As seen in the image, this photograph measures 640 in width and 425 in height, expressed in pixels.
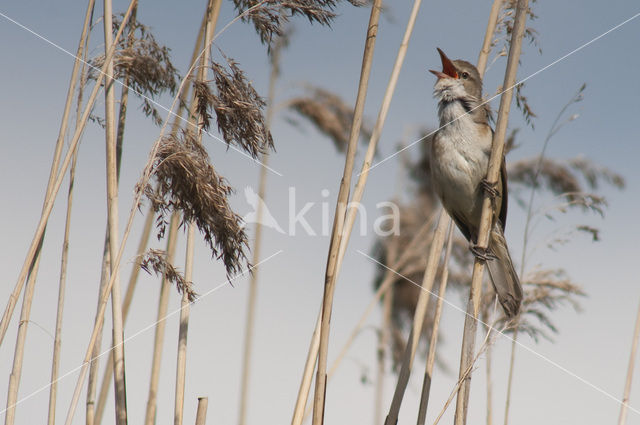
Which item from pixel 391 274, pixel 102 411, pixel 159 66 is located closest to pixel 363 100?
pixel 159 66

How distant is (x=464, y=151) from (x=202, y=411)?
6.05 feet

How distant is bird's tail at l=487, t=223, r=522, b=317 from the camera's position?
280cm

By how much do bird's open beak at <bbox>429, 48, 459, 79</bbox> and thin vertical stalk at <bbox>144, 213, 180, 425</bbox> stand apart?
1661 mm

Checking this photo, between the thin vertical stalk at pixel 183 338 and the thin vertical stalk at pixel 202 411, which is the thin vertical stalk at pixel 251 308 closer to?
the thin vertical stalk at pixel 183 338

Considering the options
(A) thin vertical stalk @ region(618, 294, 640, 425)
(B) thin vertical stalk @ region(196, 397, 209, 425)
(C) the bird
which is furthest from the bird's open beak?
(B) thin vertical stalk @ region(196, 397, 209, 425)

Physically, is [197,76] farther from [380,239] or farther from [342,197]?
[380,239]

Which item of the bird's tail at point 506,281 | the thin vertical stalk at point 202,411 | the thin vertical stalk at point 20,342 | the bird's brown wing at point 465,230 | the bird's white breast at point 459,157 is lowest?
the thin vertical stalk at point 202,411

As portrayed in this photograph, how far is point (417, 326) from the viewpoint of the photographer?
2377 millimetres

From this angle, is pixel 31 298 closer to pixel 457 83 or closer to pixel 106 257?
pixel 106 257

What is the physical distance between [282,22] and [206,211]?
745 millimetres

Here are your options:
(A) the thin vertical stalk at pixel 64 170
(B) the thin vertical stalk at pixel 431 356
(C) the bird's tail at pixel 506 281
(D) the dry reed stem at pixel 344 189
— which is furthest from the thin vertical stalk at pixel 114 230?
(C) the bird's tail at pixel 506 281

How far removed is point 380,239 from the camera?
4027 millimetres

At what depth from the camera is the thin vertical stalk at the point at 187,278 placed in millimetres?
2209

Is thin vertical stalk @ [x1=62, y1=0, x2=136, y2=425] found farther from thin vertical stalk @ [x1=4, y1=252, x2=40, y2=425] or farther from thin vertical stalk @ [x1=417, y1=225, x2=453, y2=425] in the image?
thin vertical stalk @ [x1=417, y1=225, x2=453, y2=425]
